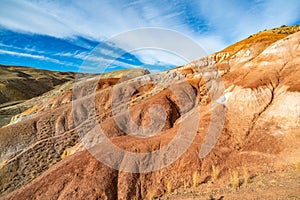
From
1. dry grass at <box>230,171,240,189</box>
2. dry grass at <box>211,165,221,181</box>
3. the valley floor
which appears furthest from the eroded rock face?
the valley floor

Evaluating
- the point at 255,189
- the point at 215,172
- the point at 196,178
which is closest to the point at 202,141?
the point at 215,172

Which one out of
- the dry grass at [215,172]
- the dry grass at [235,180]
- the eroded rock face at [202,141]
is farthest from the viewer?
the eroded rock face at [202,141]

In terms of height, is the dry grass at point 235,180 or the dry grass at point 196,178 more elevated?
the dry grass at point 235,180

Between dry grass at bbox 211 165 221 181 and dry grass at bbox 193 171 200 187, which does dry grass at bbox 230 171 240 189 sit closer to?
dry grass at bbox 211 165 221 181

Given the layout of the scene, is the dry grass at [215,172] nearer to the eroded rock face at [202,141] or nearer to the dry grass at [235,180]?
the eroded rock face at [202,141]

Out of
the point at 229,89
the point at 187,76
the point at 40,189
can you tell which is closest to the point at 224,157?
the point at 229,89

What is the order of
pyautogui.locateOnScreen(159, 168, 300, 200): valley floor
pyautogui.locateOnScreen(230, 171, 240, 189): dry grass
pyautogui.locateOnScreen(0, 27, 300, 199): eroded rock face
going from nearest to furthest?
pyautogui.locateOnScreen(159, 168, 300, 200): valley floor < pyautogui.locateOnScreen(230, 171, 240, 189): dry grass < pyautogui.locateOnScreen(0, 27, 300, 199): eroded rock face

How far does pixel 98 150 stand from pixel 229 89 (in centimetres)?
1243

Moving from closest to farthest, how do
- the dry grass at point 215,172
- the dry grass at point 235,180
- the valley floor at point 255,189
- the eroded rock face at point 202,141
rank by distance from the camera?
the valley floor at point 255,189, the dry grass at point 235,180, the dry grass at point 215,172, the eroded rock face at point 202,141

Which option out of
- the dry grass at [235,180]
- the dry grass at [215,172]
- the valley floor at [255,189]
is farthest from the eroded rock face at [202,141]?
the valley floor at [255,189]

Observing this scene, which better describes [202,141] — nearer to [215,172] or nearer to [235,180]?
[215,172]

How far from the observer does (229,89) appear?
2134 centimetres

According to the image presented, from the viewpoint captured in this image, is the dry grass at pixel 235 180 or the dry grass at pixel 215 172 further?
the dry grass at pixel 215 172

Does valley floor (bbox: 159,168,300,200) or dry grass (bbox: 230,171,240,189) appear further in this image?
dry grass (bbox: 230,171,240,189)
